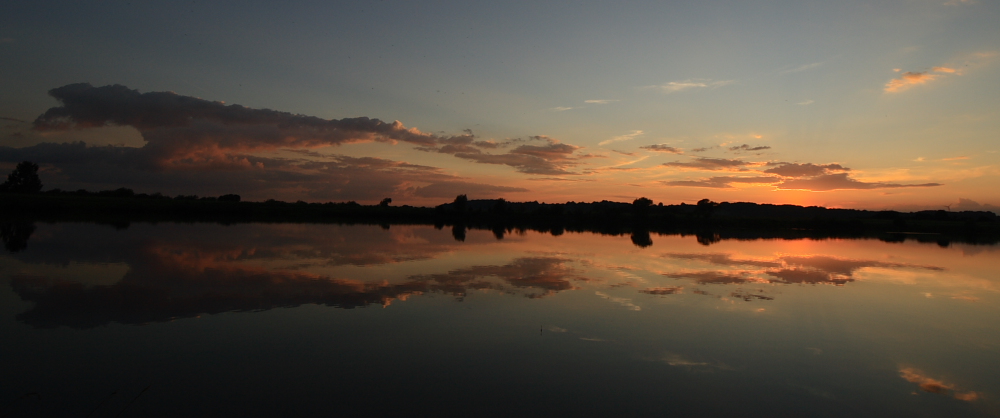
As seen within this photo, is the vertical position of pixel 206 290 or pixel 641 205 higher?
pixel 641 205

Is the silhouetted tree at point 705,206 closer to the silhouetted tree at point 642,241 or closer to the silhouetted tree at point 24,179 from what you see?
the silhouetted tree at point 642,241

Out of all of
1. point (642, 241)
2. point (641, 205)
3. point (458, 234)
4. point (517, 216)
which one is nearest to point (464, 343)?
point (642, 241)

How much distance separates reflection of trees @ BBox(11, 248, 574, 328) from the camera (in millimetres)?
9047

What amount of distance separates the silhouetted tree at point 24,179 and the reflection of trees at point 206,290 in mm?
83027

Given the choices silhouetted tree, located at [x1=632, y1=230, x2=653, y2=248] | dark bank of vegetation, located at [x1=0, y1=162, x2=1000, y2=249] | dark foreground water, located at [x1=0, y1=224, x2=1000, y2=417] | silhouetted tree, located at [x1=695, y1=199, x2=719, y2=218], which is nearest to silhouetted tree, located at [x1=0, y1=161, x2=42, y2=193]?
dark bank of vegetation, located at [x1=0, y1=162, x2=1000, y2=249]

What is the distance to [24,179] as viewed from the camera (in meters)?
74.3

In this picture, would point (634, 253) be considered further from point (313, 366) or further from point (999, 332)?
point (313, 366)

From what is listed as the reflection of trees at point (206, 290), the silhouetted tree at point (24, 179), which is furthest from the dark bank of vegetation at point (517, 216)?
the reflection of trees at point (206, 290)

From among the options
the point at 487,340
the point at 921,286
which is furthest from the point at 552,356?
the point at 921,286

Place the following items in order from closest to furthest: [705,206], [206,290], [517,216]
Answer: [206,290]
[517,216]
[705,206]

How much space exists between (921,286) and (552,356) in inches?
661

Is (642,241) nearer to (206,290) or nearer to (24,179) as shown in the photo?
(206,290)

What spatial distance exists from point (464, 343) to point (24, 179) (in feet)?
325

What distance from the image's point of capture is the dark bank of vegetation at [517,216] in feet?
173
